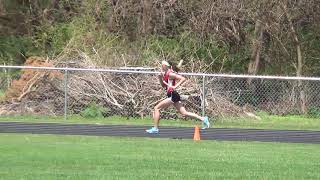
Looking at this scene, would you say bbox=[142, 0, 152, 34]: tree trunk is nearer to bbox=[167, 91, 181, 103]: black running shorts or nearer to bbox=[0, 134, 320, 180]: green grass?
bbox=[167, 91, 181, 103]: black running shorts

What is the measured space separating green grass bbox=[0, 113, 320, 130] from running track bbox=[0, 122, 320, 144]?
5.46ft

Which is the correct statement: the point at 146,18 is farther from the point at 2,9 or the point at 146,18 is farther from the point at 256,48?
the point at 2,9

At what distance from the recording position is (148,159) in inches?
467

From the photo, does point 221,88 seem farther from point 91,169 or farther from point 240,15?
point 91,169

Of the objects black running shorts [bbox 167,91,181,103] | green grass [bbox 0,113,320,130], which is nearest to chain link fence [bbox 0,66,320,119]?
green grass [bbox 0,113,320,130]

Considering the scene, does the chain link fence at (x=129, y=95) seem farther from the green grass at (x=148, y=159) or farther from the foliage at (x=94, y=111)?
the green grass at (x=148, y=159)

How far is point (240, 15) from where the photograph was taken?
1063 inches

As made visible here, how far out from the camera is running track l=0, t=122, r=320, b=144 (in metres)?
17.1

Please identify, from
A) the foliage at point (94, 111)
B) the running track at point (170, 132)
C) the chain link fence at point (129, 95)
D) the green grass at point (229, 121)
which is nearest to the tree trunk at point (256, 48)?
the chain link fence at point (129, 95)

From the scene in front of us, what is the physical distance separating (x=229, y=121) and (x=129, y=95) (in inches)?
127

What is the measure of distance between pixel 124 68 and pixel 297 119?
586 centimetres

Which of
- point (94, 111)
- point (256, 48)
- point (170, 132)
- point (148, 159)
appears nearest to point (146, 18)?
point (256, 48)

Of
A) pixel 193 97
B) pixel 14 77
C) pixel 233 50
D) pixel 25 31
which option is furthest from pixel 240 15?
pixel 25 31

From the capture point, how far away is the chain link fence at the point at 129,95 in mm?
22516
